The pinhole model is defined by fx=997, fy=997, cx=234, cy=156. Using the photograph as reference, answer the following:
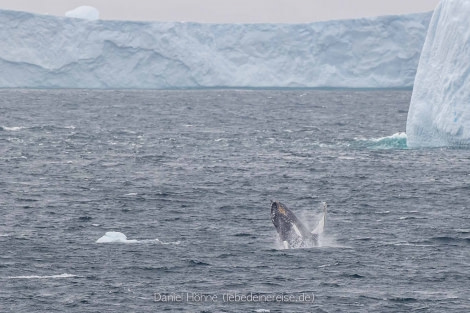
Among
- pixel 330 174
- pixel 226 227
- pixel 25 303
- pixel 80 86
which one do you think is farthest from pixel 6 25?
pixel 25 303

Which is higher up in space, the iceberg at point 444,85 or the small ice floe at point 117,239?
the iceberg at point 444,85

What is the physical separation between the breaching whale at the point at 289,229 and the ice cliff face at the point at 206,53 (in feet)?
349

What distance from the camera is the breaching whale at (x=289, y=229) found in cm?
3177

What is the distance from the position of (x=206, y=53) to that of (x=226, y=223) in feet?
356

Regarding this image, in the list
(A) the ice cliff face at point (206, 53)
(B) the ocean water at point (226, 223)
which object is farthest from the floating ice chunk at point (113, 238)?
(A) the ice cliff face at point (206, 53)

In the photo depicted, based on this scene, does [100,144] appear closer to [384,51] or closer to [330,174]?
[330,174]

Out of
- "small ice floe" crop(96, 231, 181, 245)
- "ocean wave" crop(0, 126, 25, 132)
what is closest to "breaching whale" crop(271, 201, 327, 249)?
"small ice floe" crop(96, 231, 181, 245)

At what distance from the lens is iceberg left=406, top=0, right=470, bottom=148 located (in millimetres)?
57000

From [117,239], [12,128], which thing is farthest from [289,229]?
[12,128]

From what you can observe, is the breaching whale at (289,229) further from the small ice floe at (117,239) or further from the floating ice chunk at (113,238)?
the floating ice chunk at (113,238)

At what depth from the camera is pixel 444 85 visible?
58719 millimetres

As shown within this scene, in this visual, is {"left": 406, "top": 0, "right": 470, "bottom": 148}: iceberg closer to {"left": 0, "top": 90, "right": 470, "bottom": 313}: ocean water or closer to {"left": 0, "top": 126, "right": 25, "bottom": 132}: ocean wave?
{"left": 0, "top": 90, "right": 470, "bottom": 313}: ocean water

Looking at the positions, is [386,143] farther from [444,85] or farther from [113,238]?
[113,238]

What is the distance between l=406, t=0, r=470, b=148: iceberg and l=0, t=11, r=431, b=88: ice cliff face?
79453 millimetres
